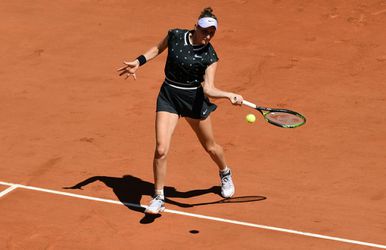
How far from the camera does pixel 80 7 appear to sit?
22.4 meters

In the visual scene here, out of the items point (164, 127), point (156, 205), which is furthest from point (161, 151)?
point (156, 205)

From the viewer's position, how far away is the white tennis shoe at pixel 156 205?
13.2m

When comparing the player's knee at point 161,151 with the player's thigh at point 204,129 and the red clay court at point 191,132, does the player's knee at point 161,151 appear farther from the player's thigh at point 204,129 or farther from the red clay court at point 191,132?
the red clay court at point 191,132

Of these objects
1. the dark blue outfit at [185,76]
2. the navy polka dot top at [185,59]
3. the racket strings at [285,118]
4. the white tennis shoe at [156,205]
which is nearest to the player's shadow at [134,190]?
the white tennis shoe at [156,205]

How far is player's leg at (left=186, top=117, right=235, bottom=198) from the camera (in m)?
13.5

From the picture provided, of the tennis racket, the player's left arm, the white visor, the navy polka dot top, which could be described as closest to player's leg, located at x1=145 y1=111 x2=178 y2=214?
the navy polka dot top

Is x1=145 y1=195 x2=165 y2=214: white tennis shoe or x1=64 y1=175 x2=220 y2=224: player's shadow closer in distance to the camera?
x1=145 y1=195 x2=165 y2=214: white tennis shoe

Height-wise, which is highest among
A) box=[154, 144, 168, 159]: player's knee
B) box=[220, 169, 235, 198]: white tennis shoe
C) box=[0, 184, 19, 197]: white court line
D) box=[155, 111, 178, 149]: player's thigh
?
box=[155, 111, 178, 149]: player's thigh

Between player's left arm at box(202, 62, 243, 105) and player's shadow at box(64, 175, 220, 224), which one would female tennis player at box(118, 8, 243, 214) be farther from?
player's shadow at box(64, 175, 220, 224)

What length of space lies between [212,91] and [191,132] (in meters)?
3.63

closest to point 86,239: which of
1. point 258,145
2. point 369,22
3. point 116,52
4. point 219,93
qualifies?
point 219,93

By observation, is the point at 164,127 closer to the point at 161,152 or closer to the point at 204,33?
the point at 161,152

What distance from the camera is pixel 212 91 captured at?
42.3 feet

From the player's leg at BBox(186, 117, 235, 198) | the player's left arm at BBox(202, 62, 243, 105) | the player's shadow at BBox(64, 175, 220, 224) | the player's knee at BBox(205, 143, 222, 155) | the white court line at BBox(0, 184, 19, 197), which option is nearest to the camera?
the player's left arm at BBox(202, 62, 243, 105)
